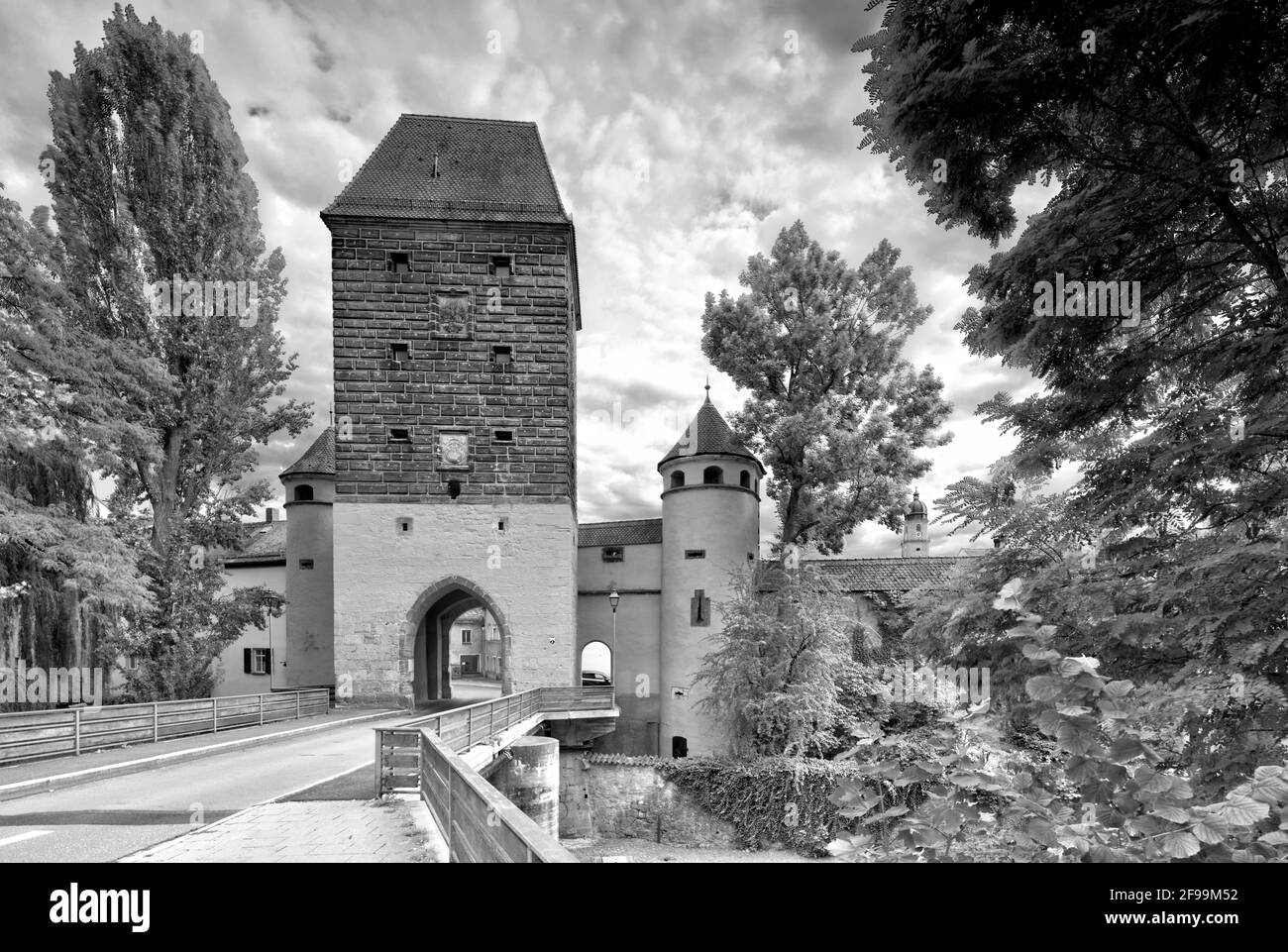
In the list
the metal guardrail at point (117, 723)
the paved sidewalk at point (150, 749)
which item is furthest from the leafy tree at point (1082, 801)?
the metal guardrail at point (117, 723)

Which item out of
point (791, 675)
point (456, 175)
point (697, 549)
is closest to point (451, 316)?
point (456, 175)

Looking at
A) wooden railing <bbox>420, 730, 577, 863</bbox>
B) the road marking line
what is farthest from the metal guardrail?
wooden railing <bbox>420, 730, 577, 863</bbox>

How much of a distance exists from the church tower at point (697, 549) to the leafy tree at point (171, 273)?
42.4 feet

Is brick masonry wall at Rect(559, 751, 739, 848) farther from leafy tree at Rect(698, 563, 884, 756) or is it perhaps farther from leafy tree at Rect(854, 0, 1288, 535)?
leafy tree at Rect(854, 0, 1288, 535)

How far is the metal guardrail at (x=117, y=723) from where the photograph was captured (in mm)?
9859

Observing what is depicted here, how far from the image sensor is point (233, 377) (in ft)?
58.5

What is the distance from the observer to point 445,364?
2084 cm

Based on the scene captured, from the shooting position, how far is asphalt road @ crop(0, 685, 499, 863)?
5.96m

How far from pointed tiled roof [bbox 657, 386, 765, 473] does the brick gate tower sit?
4.27 meters

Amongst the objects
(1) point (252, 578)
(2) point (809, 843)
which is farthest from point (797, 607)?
(1) point (252, 578)

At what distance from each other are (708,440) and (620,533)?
5.20 metres

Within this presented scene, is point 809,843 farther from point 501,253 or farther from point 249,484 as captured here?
point 501,253

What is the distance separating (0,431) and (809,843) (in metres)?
19.8
